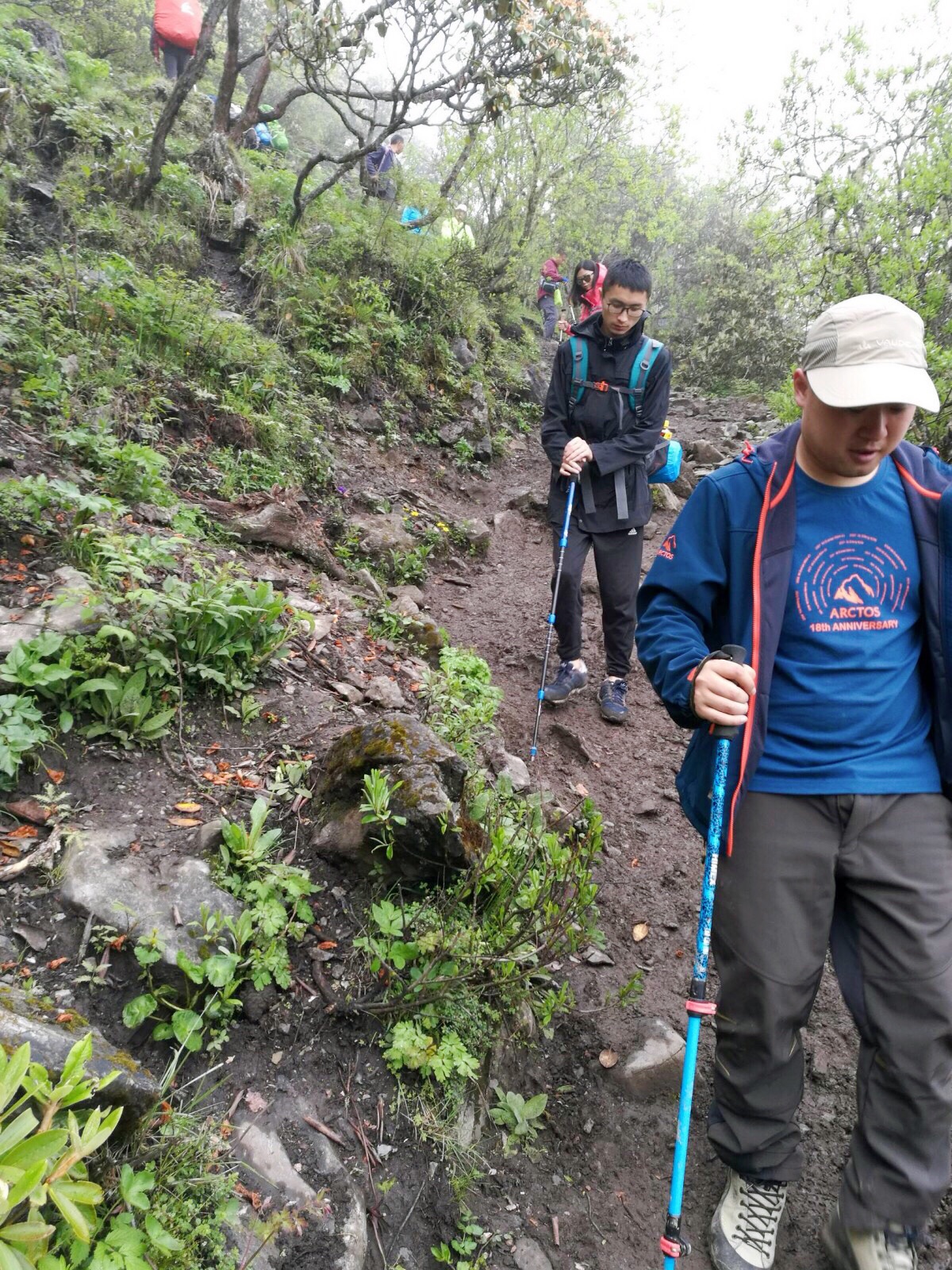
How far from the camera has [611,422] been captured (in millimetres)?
5199

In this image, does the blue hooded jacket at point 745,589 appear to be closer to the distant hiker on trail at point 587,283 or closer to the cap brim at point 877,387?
the cap brim at point 877,387

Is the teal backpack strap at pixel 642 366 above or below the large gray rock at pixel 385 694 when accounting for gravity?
above

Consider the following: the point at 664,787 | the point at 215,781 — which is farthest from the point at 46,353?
the point at 664,787

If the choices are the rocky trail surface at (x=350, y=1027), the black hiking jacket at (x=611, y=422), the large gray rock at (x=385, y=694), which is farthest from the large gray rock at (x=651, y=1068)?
the black hiking jacket at (x=611, y=422)

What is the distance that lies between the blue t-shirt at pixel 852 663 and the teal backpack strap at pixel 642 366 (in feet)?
9.78

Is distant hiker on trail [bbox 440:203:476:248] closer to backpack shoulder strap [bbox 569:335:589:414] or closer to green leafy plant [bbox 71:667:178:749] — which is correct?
backpack shoulder strap [bbox 569:335:589:414]

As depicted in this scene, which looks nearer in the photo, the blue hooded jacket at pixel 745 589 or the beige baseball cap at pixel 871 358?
the beige baseball cap at pixel 871 358

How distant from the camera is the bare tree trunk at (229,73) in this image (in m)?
8.75

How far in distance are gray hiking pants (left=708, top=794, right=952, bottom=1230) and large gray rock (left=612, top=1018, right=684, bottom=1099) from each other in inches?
22.5

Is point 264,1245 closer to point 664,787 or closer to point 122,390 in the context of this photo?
point 664,787

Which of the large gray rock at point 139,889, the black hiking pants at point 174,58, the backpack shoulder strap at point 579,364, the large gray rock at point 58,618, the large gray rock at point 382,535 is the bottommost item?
the large gray rock at point 139,889

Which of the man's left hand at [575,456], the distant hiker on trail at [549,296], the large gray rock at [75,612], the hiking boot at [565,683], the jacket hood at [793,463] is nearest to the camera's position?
the jacket hood at [793,463]

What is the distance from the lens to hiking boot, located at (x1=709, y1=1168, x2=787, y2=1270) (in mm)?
2301

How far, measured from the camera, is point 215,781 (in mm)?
3221
